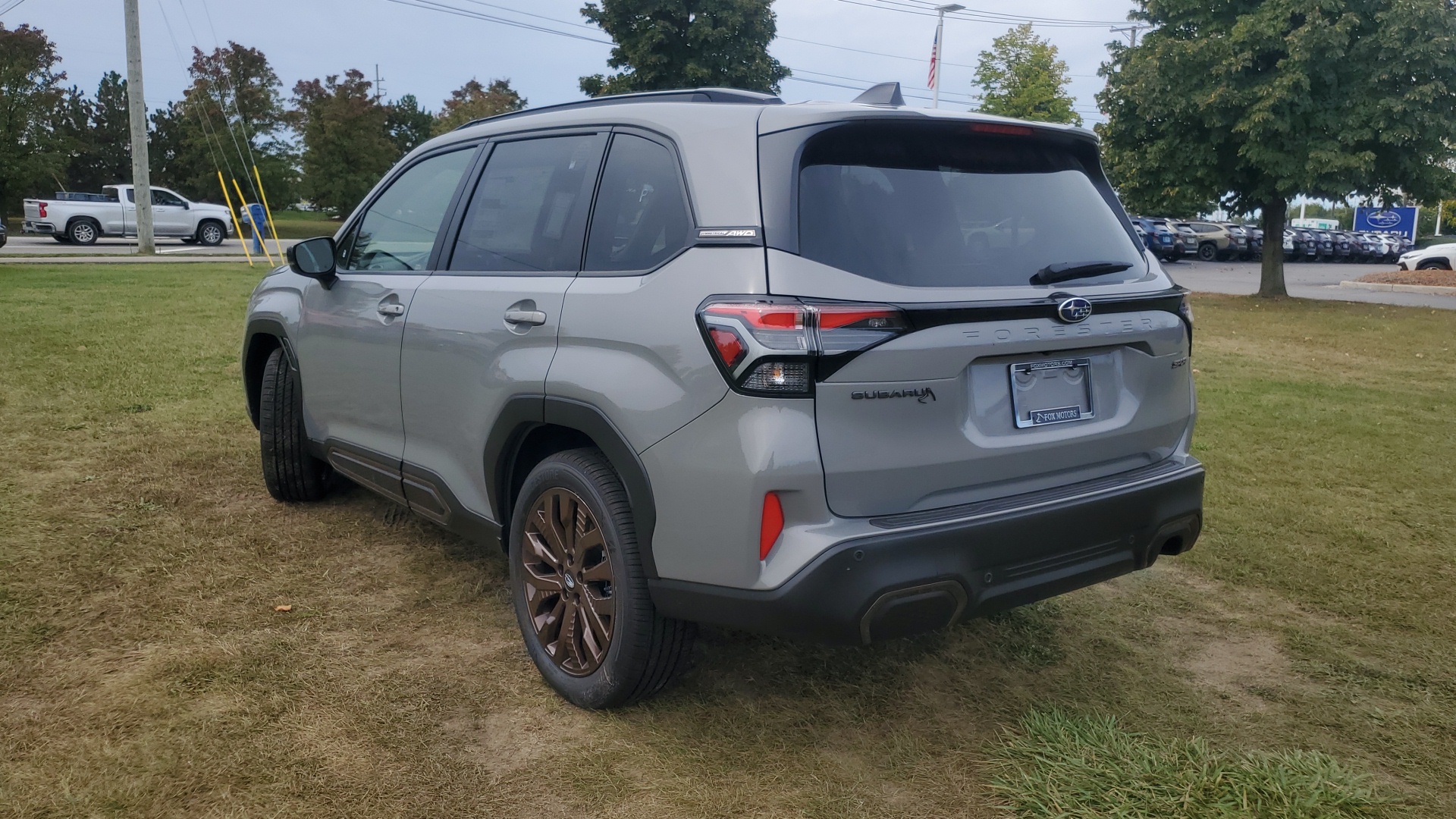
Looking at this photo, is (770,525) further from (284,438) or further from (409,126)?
(409,126)

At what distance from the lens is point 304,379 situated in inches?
191

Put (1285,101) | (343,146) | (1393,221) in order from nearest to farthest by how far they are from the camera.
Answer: (1285,101)
(343,146)
(1393,221)

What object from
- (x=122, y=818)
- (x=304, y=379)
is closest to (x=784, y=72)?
(x=304, y=379)

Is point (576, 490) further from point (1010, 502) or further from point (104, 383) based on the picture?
point (104, 383)

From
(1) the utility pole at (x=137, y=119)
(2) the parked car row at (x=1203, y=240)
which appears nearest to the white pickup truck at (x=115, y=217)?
(1) the utility pole at (x=137, y=119)

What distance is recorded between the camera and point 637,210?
125 inches

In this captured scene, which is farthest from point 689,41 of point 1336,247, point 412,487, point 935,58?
point 412,487

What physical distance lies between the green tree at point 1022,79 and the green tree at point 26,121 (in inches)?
1379

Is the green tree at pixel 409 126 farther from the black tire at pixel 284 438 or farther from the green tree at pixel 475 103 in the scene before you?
the black tire at pixel 284 438

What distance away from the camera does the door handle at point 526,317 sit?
10.8 ft

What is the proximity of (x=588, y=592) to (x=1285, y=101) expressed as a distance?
18414 millimetres

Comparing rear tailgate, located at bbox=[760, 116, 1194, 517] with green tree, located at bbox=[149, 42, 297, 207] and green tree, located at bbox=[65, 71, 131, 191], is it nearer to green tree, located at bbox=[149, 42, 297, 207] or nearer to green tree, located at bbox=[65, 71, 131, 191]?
green tree, located at bbox=[149, 42, 297, 207]

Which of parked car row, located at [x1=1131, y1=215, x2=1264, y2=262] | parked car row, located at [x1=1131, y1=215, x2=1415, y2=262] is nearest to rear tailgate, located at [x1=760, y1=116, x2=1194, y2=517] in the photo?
parked car row, located at [x1=1131, y1=215, x2=1415, y2=262]

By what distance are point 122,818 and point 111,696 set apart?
2.38ft
